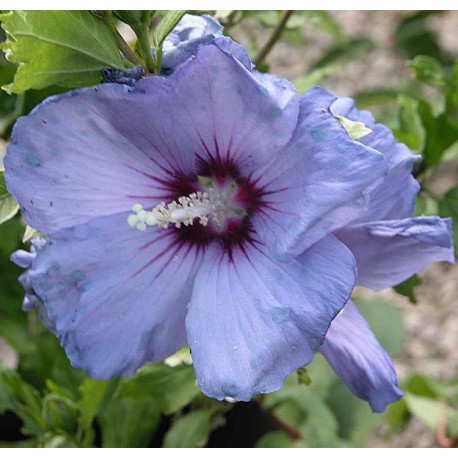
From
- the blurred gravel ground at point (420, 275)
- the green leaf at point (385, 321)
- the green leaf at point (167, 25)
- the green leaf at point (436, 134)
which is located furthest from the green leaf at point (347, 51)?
the green leaf at point (167, 25)

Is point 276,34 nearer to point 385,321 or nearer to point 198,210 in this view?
point 198,210

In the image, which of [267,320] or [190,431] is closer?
[267,320]

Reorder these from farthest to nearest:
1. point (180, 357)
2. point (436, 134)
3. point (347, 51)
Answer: point (347, 51), point (436, 134), point (180, 357)

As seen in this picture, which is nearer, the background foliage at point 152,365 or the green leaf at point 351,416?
the background foliage at point 152,365

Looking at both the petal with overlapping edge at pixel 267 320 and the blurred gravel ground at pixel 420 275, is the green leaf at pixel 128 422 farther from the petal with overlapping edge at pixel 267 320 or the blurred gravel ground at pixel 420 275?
the blurred gravel ground at pixel 420 275

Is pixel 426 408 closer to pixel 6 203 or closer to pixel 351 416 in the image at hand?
pixel 351 416

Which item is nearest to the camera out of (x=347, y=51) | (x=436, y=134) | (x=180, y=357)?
(x=180, y=357)

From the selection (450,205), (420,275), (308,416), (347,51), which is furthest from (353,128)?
(420,275)

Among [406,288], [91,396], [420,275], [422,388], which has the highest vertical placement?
[406,288]

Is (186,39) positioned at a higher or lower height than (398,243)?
higher
